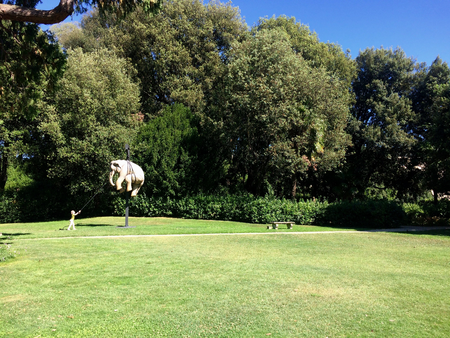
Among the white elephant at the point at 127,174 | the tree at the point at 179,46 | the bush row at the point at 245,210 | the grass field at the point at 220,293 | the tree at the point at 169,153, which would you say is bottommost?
the grass field at the point at 220,293

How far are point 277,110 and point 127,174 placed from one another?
11246mm

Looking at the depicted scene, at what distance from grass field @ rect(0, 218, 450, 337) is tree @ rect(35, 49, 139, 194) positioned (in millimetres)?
15340

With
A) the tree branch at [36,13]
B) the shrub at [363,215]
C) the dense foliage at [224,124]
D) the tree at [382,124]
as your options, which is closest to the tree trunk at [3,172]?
the dense foliage at [224,124]

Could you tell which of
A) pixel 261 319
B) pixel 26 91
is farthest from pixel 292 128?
pixel 261 319

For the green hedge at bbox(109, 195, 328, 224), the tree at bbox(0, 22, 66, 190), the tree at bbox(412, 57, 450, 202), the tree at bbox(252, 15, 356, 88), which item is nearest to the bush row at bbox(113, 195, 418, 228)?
the green hedge at bbox(109, 195, 328, 224)

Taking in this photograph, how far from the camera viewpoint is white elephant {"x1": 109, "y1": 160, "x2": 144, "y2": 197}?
58.1 feet

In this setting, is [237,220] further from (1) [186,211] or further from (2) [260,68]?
(2) [260,68]

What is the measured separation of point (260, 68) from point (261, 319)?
72.2 feet

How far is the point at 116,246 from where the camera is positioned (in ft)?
39.1

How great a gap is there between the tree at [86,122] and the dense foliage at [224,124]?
104 millimetres

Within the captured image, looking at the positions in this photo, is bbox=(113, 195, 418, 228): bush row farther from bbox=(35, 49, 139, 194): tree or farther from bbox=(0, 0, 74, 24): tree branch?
bbox=(0, 0, 74, 24): tree branch

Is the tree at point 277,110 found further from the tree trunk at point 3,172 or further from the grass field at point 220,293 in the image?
the tree trunk at point 3,172

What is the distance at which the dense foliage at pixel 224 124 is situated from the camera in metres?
24.6

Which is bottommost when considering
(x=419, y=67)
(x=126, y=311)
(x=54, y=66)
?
(x=126, y=311)
